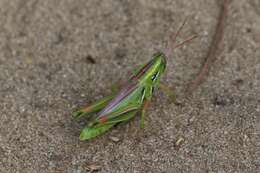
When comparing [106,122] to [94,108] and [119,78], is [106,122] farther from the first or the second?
[119,78]

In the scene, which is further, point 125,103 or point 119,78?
point 119,78

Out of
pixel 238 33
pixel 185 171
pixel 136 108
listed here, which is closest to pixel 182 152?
pixel 185 171

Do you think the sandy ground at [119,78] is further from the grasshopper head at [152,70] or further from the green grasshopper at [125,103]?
the grasshopper head at [152,70]

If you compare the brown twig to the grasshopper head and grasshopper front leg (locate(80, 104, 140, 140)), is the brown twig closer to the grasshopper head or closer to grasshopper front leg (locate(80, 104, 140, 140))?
the grasshopper head

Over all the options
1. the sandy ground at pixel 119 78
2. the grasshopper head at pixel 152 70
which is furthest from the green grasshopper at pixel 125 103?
the sandy ground at pixel 119 78

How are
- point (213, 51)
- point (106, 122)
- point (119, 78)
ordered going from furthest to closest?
point (213, 51), point (119, 78), point (106, 122)

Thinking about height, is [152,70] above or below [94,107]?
above

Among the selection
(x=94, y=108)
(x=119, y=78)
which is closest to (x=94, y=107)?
(x=94, y=108)
